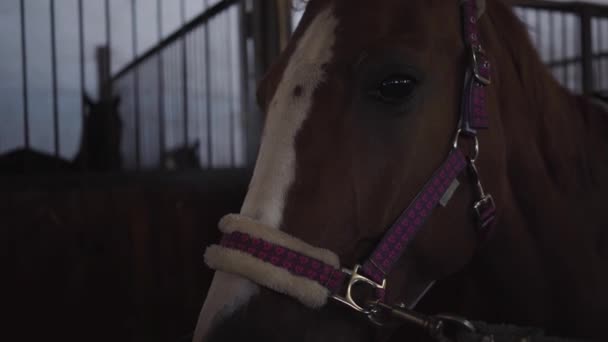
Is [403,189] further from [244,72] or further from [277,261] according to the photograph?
[244,72]

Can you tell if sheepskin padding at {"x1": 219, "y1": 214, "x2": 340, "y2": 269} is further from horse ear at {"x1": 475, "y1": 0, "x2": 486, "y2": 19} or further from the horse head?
the horse head

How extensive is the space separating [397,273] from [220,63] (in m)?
2.04

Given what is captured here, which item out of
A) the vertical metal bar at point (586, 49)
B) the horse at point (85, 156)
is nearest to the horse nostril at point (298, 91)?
the horse at point (85, 156)

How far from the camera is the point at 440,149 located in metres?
0.77

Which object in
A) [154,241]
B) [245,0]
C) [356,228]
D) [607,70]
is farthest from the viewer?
[607,70]

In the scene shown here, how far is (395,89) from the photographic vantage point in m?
0.73

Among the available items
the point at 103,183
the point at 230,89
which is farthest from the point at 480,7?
the point at 230,89

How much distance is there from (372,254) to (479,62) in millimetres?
408

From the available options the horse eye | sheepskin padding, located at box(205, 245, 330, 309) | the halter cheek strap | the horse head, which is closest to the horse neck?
the halter cheek strap

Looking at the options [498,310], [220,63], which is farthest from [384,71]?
[220,63]

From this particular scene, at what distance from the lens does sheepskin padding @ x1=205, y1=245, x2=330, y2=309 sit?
61 centimetres

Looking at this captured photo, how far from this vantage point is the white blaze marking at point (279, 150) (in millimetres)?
627

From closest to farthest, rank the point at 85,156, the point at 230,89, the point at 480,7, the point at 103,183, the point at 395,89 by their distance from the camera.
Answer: the point at 395,89
the point at 480,7
the point at 103,183
the point at 85,156
the point at 230,89

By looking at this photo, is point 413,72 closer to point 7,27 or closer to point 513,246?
point 513,246
